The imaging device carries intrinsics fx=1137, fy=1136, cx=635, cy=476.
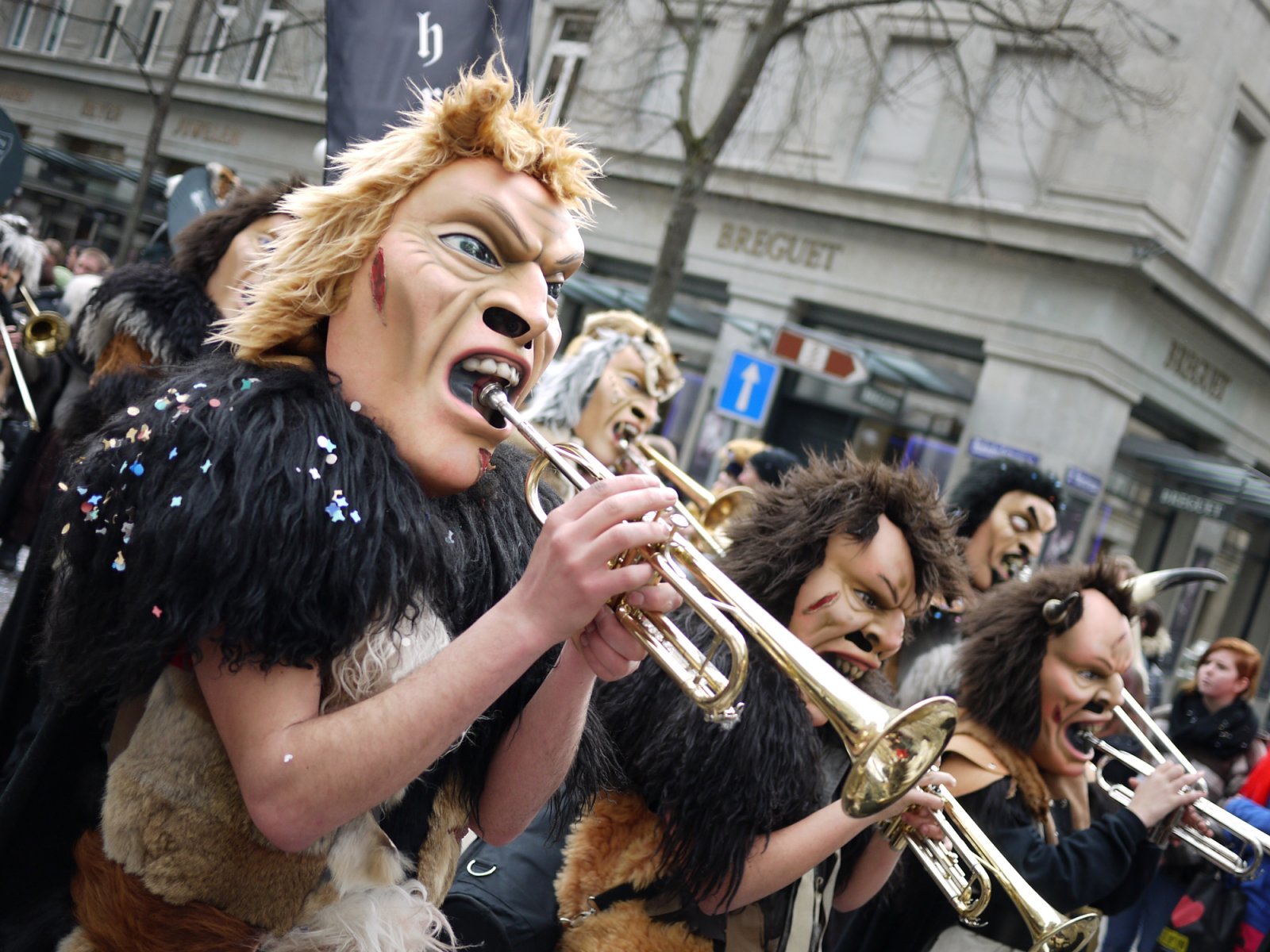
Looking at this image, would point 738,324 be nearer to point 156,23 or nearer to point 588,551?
point 588,551

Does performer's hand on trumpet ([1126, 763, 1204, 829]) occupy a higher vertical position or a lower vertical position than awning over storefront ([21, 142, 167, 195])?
lower

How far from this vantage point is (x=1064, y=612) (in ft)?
11.1

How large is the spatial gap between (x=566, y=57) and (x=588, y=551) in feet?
52.3

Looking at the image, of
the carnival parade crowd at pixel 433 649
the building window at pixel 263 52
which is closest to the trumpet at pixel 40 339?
the carnival parade crowd at pixel 433 649

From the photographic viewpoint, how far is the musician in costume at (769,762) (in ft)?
7.75

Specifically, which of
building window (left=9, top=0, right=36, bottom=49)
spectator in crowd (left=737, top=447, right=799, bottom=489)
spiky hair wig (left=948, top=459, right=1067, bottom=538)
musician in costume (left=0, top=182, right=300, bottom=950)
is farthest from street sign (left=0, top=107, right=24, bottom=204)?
building window (left=9, top=0, right=36, bottom=49)

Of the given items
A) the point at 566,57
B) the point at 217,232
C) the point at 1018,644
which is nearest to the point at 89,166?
the point at 566,57

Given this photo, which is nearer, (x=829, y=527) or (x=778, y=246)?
(x=829, y=527)

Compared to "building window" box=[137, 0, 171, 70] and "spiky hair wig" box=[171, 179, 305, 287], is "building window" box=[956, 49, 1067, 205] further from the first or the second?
"building window" box=[137, 0, 171, 70]

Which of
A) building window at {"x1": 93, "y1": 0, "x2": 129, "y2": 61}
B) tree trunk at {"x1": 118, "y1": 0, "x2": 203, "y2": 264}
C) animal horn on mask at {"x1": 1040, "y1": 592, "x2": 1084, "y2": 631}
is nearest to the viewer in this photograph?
animal horn on mask at {"x1": 1040, "y1": 592, "x2": 1084, "y2": 631}

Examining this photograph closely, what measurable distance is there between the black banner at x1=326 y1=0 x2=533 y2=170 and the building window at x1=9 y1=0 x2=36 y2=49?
27219 millimetres

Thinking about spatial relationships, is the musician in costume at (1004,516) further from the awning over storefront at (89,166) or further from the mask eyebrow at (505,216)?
the awning over storefront at (89,166)

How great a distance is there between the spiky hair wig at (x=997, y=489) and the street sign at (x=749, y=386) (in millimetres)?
6150

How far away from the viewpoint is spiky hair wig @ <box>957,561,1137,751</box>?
3334 millimetres
